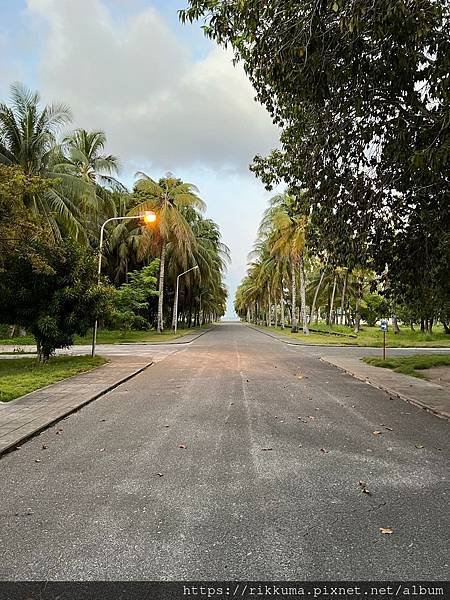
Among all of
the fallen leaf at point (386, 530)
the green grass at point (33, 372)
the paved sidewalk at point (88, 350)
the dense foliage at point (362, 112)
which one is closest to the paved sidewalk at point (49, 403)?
the green grass at point (33, 372)

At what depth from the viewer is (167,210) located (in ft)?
112

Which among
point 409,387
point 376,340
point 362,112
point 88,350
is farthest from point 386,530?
point 376,340

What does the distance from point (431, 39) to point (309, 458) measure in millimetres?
6294

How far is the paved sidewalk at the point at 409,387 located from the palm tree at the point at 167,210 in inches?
827

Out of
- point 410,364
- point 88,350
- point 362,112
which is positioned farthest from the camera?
point 88,350

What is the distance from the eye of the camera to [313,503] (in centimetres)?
403

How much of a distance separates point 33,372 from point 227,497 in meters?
10.3

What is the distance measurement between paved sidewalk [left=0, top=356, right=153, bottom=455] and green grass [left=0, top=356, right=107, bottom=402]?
306 millimetres

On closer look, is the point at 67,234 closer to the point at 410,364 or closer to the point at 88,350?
the point at 88,350

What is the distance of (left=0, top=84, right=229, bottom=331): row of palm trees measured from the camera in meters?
22.1

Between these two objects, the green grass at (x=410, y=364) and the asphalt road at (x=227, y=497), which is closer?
the asphalt road at (x=227, y=497)

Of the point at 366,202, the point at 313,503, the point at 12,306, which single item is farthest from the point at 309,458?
the point at 12,306

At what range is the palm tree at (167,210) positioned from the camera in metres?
33.6

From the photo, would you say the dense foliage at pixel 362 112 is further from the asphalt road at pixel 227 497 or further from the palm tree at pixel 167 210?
the palm tree at pixel 167 210
